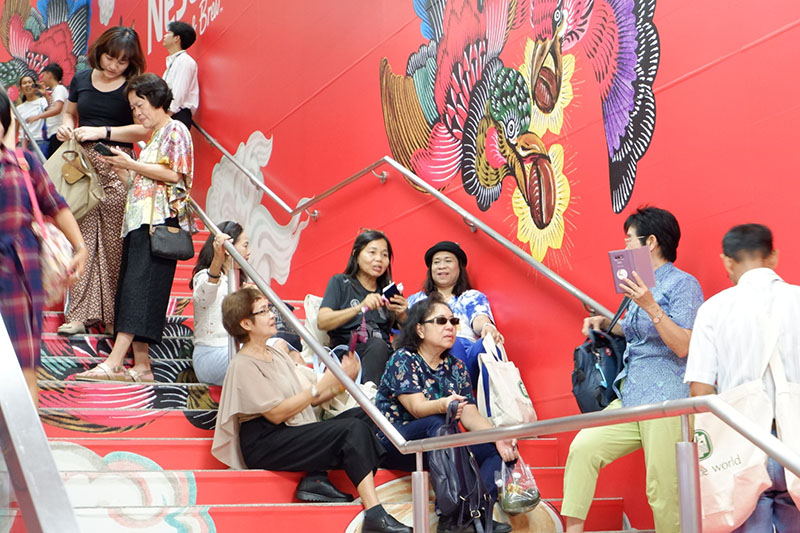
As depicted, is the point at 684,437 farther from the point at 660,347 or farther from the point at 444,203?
the point at 444,203

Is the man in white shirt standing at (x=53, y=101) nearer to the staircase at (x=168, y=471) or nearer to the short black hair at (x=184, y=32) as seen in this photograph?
the short black hair at (x=184, y=32)

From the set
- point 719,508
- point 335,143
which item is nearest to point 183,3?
point 335,143

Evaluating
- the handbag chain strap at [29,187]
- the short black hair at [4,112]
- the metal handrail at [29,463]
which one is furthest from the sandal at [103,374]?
the metal handrail at [29,463]

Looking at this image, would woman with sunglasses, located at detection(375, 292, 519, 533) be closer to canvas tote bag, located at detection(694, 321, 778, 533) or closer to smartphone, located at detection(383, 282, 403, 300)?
smartphone, located at detection(383, 282, 403, 300)

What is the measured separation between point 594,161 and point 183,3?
230 inches

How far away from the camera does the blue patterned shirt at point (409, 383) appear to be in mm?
4262

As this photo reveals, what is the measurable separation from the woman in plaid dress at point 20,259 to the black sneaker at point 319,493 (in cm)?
148

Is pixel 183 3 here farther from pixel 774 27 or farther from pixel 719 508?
pixel 719 508

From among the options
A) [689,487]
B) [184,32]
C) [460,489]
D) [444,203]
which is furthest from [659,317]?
[184,32]

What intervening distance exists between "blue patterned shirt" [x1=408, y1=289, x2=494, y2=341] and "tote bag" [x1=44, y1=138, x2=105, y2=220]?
165cm

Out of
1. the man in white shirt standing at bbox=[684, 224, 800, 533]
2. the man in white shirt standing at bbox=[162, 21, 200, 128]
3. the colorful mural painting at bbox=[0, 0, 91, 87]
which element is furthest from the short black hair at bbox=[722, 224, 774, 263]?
the colorful mural painting at bbox=[0, 0, 91, 87]

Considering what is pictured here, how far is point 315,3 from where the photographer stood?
7.23 m

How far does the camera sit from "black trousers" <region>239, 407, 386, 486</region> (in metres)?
4.01

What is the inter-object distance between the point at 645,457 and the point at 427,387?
37.8 inches
